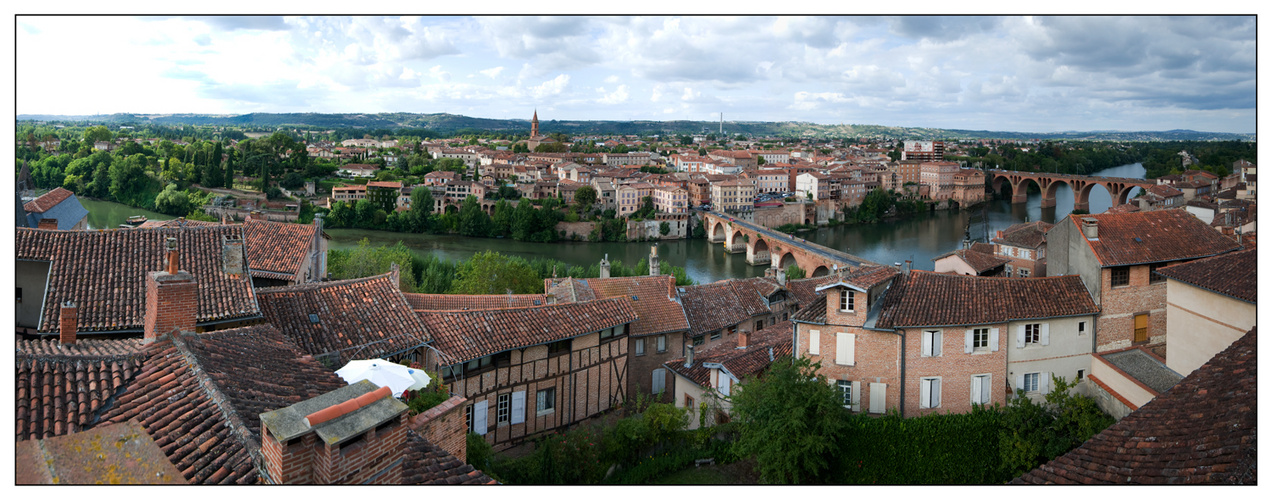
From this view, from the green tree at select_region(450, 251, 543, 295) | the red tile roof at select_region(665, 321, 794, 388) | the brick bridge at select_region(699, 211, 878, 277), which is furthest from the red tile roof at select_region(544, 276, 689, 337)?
the brick bridge at select_region(699, 211, 878, 277)

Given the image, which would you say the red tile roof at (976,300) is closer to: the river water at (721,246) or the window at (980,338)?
the window at (980,338)

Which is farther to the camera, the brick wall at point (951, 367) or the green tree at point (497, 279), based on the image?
the green tree at point (497, 279)

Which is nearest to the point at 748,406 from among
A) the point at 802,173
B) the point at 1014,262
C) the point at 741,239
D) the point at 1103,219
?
the point at 1103,219

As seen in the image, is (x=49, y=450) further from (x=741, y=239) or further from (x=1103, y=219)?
(x=741, y=239)

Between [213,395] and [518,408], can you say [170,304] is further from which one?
[518,408]

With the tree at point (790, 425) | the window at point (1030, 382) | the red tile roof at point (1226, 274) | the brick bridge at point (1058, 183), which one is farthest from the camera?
the brick bridge at point (1058, 183)

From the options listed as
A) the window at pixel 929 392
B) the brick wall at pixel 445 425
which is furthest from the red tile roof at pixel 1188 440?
the window at pixel 929 392

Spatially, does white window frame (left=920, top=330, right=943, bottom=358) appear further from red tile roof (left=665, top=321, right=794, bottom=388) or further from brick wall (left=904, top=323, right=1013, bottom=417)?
red tile roof (left=665, top=321, right=794, bottom=388)
